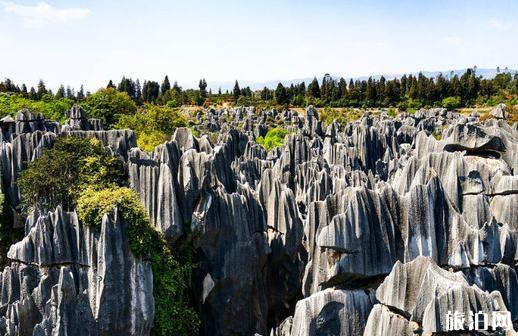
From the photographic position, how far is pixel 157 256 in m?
16.4

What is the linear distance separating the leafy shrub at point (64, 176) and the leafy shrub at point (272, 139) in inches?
1292

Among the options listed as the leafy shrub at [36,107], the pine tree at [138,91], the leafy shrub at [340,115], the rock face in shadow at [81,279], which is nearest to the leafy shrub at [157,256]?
the rock face in shadow at [81,279]

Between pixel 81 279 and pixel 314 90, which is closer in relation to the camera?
pixel 81 279

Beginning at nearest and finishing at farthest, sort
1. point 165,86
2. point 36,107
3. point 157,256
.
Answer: point 157,256
point 36,107
point 165,86

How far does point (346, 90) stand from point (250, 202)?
81.0 metres

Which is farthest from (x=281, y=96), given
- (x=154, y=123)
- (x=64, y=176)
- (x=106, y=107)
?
(x=64, y=176)

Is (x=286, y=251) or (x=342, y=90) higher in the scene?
(x=342, y=90)

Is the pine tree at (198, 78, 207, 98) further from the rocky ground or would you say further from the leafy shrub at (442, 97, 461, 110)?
the rocky ground

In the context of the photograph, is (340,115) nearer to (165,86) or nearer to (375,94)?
(375,94)

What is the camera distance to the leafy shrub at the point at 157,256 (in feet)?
51.4

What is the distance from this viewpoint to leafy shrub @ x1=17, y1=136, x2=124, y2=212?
1867 centimetres

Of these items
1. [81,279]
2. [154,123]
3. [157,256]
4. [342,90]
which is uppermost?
[342,90]

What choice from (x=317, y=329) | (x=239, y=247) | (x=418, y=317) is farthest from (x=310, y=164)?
(x=418, y=317)

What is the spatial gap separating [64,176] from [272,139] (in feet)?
122
